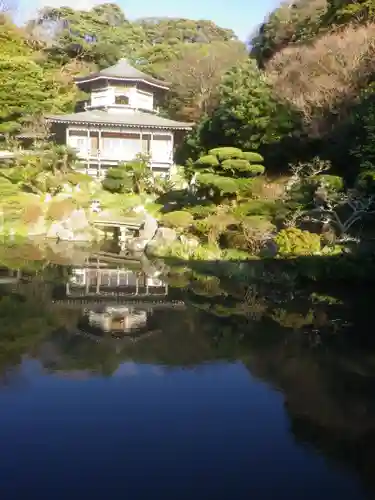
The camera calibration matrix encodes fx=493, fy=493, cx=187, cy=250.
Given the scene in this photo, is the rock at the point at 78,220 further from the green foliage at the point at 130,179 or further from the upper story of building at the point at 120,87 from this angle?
the upper story of building at the point at 120,87

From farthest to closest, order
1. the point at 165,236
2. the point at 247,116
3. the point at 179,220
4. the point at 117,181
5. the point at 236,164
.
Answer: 1. the point at 117,181
2. the point at 247,116
3. the point at 236,164
4. the point at 179,220
5. the point at 165,236

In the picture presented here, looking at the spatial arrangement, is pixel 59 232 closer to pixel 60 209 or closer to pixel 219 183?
pixel 60 209

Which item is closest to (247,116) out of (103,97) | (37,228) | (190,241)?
(190,241)

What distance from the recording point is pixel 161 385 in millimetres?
7523

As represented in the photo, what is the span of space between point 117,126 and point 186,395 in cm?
2302

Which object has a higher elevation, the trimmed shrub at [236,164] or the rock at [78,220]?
the trimmed shrub at [236,164]

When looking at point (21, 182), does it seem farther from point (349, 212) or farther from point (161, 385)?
point (161, 385)

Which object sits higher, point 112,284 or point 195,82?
point 195,82

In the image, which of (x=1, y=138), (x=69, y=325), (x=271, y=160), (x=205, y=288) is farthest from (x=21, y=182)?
(x=69, y=325)

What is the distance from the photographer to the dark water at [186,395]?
202 inches

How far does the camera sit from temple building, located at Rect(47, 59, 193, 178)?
90.8 feet

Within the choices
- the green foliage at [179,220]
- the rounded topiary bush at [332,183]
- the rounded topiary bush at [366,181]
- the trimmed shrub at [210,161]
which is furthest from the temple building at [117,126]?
the rounded topiary bush at [366,181]

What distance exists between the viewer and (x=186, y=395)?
7.20m

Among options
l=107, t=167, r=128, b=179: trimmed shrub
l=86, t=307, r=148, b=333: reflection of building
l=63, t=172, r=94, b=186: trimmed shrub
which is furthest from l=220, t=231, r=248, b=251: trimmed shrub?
l=63, t=172, r=94, b=186: trimmed shrub
